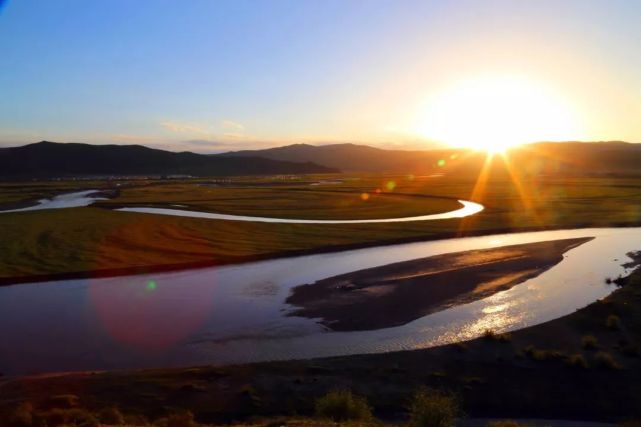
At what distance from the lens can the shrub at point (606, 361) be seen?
1691cm

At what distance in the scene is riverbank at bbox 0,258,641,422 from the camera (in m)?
14.9

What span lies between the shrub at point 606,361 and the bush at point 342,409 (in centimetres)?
790

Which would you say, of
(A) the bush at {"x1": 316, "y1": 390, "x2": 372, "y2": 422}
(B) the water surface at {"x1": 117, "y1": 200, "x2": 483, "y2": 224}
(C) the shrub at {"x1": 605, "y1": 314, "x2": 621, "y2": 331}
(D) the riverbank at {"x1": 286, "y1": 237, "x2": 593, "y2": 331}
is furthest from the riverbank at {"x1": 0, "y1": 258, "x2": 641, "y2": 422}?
(B) the water surface at {"x1": 117, "y1": 200, "x2": 483, "y2": 224}

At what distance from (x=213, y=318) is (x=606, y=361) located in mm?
14323

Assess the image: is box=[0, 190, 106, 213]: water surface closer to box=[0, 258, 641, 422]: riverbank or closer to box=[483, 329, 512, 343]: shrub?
box=[0, 258, 641, 422]: riverbank

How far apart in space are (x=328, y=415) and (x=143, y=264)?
23.0 metres

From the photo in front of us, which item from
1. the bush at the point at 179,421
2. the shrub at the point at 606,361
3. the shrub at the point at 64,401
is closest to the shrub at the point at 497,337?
the shrub at the point at 606,361

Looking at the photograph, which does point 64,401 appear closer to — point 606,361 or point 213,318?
point 213,318

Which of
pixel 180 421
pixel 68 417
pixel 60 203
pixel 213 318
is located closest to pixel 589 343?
pixel 180 421

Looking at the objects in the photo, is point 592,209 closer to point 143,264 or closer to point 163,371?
point 143,264

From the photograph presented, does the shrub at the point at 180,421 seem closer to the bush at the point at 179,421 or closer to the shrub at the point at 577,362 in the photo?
the bush at the point at 179,421

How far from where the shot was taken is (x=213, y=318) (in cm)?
2344

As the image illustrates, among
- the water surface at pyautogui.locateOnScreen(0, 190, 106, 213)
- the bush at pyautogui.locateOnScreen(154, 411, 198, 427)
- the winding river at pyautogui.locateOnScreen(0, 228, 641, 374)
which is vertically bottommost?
the winding river at pyautogui.locateOnScreen(0, 228, 641, 374)

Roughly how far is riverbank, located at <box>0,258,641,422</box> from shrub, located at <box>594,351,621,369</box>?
31 millimetres
